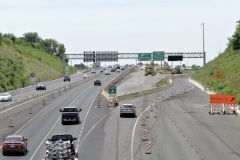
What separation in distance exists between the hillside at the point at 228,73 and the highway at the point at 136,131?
805 cm

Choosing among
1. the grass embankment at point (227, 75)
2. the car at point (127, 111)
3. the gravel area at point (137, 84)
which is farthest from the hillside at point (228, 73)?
the car at point (127, 111)

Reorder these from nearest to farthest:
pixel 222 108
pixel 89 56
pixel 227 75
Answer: pixel 222 108, pixel 227 75, pixel 89 56

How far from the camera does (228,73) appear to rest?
106188 mm

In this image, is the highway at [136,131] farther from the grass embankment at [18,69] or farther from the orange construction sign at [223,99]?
the grass embankment at [18,69]

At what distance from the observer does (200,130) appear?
55969 mm

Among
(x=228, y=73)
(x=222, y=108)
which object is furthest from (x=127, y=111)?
(x=228, y=73)

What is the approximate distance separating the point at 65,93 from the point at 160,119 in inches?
1661

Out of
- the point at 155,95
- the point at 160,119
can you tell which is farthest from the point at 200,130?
the point at 155,95

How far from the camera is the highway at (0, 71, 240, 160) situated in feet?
137

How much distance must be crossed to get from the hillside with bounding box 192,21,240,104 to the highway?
8047mm

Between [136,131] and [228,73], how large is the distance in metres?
55.4

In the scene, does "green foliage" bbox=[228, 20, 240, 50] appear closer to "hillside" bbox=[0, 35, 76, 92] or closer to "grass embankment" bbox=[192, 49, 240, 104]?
"grass embankment" bbox=[192, 49, 240, 104]

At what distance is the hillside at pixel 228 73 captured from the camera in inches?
3639

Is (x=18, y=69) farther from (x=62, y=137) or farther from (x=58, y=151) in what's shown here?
(x=58, y=151)
